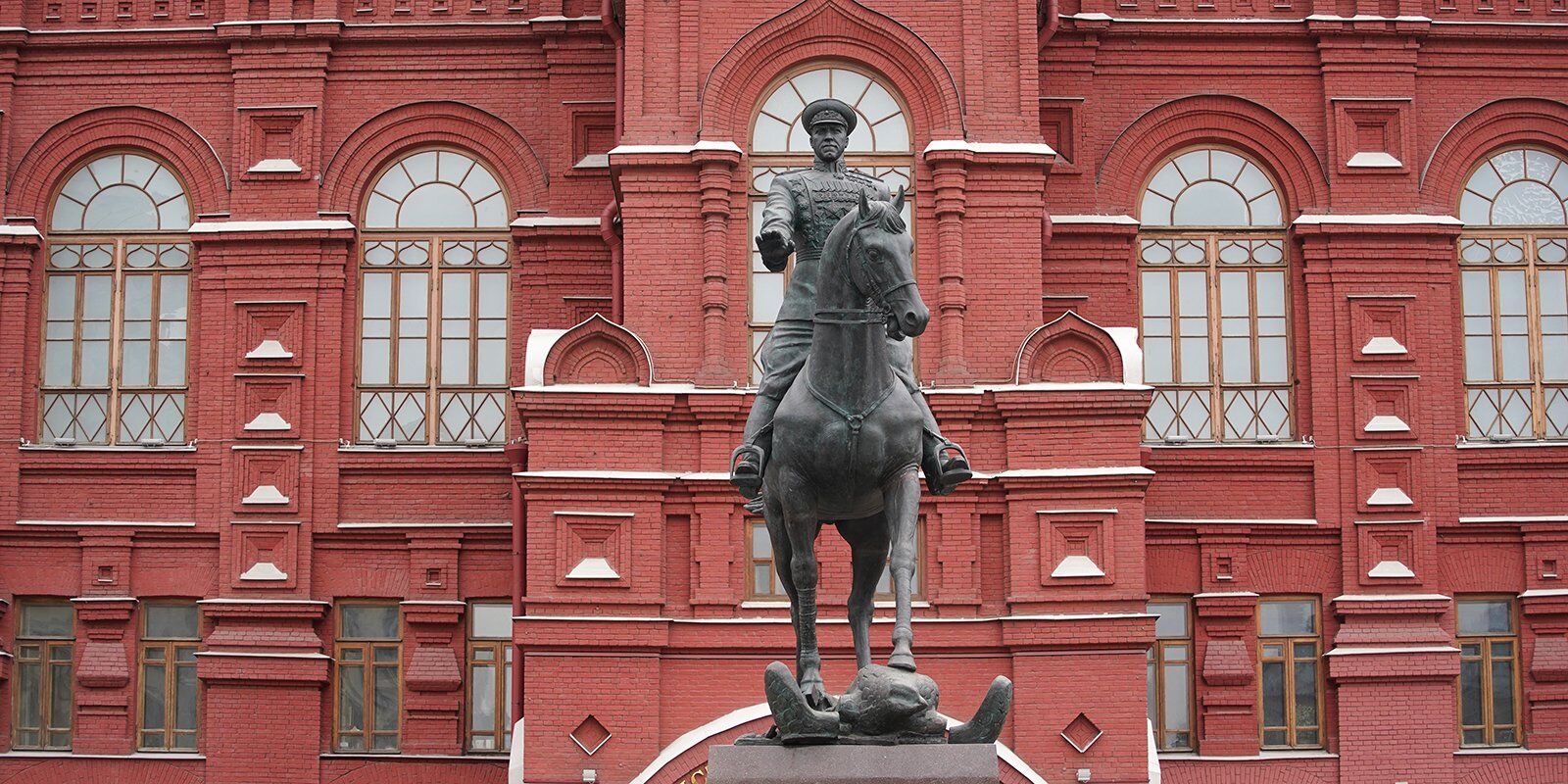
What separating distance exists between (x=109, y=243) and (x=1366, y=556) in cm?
1301

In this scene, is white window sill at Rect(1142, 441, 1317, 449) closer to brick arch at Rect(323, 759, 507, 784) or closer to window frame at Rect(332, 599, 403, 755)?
brick arch at Rect(323, 759, 507, 784)

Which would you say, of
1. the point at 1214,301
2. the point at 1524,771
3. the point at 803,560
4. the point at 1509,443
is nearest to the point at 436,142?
the point at 1214,301

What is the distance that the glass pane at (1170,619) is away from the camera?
22.5 m

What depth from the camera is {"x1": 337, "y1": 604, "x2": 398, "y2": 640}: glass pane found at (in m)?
22.9

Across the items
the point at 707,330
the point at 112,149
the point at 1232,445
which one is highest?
the point at 112,149

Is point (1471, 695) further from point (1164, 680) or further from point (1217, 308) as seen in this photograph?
point (1217, 308)

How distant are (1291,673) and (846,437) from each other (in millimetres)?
12029

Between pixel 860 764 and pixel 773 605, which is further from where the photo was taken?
pixel 773 605

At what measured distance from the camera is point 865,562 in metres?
12.3

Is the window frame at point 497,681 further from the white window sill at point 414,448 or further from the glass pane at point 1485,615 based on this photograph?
the glass pane at point 1485,615

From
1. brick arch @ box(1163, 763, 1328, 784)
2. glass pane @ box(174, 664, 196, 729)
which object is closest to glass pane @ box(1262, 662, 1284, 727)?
brick arch @ box(1163, 763, 1328, 784)

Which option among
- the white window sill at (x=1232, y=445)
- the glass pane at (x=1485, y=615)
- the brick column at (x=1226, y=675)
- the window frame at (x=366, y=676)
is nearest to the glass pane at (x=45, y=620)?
the window frame at (x=366, y=676)

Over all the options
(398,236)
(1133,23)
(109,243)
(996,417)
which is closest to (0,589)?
(109,243)

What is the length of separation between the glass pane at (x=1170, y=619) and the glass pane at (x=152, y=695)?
9.78 m
